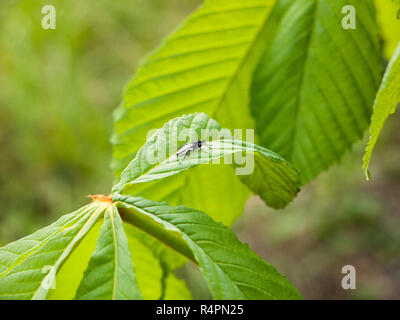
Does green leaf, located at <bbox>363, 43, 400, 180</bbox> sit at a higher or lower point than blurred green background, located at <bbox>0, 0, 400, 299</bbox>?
lower

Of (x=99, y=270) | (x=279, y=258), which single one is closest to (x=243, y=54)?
(x=99, y=270)

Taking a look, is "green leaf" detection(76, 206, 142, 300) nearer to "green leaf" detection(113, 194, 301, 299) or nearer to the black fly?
"green leaf" detection(113, 194, 301, 299)

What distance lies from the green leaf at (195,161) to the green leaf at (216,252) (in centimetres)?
5

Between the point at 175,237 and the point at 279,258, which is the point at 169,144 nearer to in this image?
the point at 175,237

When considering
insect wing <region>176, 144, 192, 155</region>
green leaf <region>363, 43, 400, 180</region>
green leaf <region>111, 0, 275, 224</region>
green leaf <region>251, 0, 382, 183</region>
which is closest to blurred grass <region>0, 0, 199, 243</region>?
green leaf <region>111, 0, 275, 224</region>

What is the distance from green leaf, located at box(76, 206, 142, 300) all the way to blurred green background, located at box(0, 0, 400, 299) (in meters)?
2.68

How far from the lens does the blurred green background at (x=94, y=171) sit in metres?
3.34

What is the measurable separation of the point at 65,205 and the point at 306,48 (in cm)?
308

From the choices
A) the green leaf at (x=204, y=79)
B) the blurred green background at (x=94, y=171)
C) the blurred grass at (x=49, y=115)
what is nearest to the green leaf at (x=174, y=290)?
the green leaf at (x=204, y=79)

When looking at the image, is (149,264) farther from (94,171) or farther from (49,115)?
(49,115)

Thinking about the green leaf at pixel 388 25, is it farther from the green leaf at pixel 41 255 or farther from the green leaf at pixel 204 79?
the green leaf at pixel 41 255

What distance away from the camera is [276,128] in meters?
0.92

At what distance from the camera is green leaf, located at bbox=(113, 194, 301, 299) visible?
567mm

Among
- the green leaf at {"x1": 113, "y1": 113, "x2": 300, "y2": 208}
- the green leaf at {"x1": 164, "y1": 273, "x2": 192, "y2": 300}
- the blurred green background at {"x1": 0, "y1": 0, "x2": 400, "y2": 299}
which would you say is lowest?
the green leaf at {"x1": 164, "y1": 273, "x2": 192, "y2": 300}
